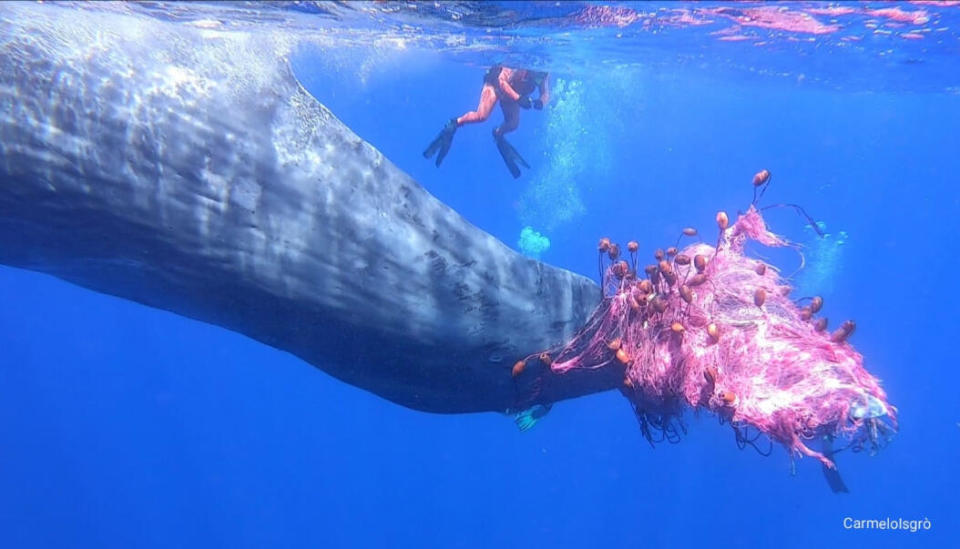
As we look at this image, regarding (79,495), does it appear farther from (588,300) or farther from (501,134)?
(588,300)

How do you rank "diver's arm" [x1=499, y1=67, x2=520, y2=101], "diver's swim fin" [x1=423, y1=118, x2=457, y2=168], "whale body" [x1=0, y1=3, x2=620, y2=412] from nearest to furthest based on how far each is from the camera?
1. "whale body" [x1=0, y1=3, x2=620, y2=412]
2. "diver's swim fin" [x1=423, y1=118, x2=457, y2=168]
3. "diver's arm" [x1=499, y1=67, x2=520, y2=101]

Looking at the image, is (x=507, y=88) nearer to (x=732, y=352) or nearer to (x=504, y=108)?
(x=504, y=108)

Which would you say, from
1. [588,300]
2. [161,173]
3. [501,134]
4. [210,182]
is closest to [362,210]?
[210,182]

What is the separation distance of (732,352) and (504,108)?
11773 millimetres

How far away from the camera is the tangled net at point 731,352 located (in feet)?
12.7

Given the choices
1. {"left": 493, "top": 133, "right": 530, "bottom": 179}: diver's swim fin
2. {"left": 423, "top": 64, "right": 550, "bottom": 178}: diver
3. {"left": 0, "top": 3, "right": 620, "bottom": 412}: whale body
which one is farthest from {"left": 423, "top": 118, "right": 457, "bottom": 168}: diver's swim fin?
{"left": 0, "top": 3, "right": 620, "bottom": 412}: whale body

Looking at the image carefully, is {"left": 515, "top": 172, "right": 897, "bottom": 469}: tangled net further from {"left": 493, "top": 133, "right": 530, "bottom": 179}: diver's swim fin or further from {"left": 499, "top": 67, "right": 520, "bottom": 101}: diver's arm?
{"left": 499, "top": 67, "right": 520, "bottom": 101}: diver's arm

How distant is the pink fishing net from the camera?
12.7 ft

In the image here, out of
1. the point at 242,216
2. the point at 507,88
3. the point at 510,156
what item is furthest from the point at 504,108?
the point at 242,216

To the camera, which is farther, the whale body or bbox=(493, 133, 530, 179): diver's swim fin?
bbox=(493, 133, 530, 179): diver's swim fin

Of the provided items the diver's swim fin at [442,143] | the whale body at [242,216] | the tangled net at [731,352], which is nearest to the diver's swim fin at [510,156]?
the diver's swim fin at [442,143]

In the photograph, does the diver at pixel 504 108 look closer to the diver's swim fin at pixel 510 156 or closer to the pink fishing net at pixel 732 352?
the diver's swim fin at pixel 510 156

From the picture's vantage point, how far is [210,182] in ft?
13.3

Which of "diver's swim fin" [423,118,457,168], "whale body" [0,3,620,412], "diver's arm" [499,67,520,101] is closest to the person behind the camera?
"whale body" [0,3,620,412]
